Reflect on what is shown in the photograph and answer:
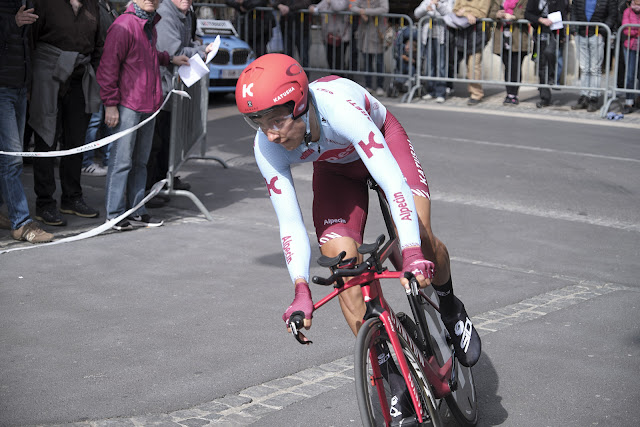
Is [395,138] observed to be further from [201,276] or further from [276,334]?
[201,276]

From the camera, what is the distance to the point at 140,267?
750 centimetres

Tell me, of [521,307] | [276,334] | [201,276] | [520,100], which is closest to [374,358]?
[276,334]

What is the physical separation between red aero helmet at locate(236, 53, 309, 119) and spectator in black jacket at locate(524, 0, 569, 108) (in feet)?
41.1

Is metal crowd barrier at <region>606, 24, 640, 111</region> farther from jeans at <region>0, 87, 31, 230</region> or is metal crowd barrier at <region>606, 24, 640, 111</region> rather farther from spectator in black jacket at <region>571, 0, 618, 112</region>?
jeans at <region>0, 87, 31, 230</region>

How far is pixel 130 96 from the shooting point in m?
8.44

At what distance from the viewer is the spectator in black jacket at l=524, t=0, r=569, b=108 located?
15.6 meters

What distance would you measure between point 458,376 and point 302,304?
124cm

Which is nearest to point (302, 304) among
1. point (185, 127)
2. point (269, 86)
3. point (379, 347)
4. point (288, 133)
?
point (379, 347)

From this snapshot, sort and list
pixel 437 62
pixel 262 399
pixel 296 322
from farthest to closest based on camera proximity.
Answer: pixel 437 62
pixel 262 399
pixel 296 322

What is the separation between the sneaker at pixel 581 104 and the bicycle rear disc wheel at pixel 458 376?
12.0 metres

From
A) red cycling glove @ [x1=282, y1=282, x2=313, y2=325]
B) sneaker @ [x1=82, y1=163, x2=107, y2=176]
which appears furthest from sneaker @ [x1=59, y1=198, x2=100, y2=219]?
red cycling glove @ [x1=282, y1=282, x2=313, y2=325]

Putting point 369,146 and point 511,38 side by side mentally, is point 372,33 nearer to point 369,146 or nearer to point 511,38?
point 511,38

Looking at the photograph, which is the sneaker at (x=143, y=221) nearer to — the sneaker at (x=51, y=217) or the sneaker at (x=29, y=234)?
the sneaker at (x=51, y=217)

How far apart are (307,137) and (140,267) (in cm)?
376
